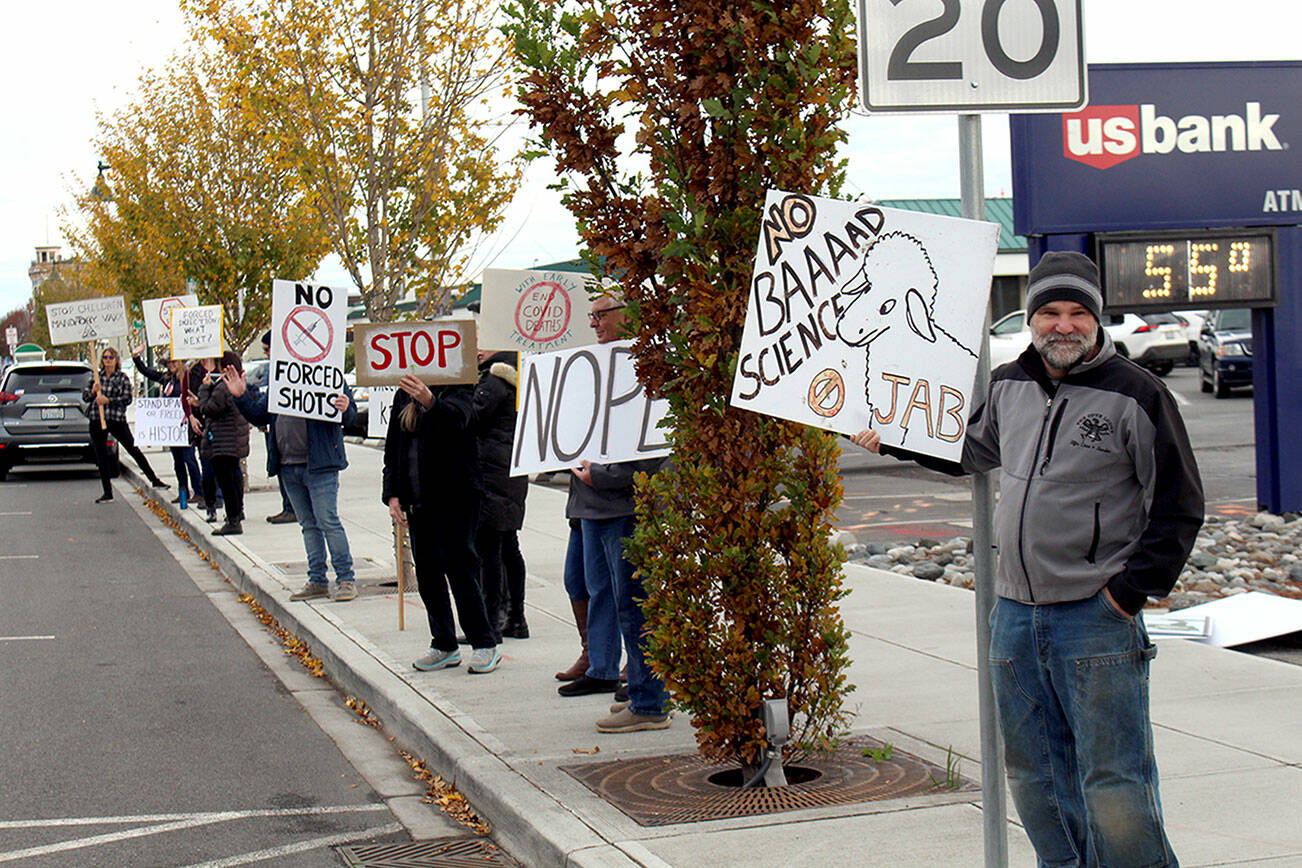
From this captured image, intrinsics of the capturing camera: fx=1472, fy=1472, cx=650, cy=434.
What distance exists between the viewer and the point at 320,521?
1108cm

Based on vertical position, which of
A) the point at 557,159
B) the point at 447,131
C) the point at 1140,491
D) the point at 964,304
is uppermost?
the point at 447,131

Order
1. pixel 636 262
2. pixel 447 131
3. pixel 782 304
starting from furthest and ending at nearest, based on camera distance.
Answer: pixel 447 131 < pixel 636 262 < pixel 782 304

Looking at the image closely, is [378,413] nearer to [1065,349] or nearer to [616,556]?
[616,556]

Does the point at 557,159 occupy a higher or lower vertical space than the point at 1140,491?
higher

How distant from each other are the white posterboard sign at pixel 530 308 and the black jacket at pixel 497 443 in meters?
0.23

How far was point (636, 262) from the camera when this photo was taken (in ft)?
18.0

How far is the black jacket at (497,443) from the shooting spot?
810 centimetres

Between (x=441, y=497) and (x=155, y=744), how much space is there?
1874mm

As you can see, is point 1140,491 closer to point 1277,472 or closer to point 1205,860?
point 1205,860

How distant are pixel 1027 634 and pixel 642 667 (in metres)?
2.97

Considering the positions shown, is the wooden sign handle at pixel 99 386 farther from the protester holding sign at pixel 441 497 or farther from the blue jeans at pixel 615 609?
the blue jeans at pixel 615 609

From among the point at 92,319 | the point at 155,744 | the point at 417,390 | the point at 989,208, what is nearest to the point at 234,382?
the point at 417,390

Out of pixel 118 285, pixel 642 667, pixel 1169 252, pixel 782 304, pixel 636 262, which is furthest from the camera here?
pixel 118 285

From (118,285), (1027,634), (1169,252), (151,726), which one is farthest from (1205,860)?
(118,285)
